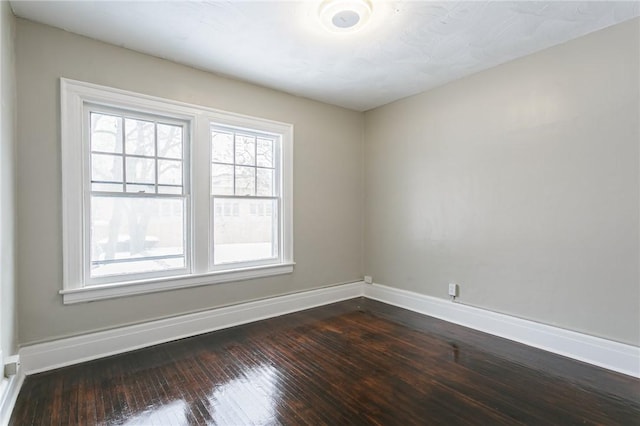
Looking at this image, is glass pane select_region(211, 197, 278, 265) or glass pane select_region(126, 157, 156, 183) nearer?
glass pane select_region(126, 157, 156, 183)

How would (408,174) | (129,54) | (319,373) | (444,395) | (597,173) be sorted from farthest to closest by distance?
(408,174) → (129,54) → (597,173) → (319,373) → (444,395)

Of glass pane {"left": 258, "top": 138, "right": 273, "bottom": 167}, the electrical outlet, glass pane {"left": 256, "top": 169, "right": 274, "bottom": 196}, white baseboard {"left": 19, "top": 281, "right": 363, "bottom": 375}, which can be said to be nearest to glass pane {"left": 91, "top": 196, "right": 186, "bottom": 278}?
white baseboard {"left": 19, "top": 281, "right": 363, "bottom": 375}

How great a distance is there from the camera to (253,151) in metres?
3.74

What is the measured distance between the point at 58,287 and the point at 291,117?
2.88m

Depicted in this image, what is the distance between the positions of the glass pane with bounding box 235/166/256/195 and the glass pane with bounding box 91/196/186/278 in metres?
0.68

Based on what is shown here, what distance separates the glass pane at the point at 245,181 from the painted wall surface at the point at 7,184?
1.85 metres

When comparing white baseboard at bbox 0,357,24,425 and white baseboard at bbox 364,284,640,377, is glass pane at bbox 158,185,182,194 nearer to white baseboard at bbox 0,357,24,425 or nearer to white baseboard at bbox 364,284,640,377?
white baseboard at bbox 0,357,24,425

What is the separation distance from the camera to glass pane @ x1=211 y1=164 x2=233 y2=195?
11.2 feet

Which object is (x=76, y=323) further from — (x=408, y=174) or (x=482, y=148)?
(x=482, y=148)

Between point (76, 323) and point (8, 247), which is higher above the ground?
point (8, 247)

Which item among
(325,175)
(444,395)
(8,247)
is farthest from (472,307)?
(8,247)

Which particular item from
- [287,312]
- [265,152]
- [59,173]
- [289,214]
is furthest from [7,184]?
[287,312]

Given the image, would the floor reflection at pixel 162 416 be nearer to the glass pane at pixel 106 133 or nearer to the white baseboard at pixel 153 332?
the white baseboard at pixel 153 332

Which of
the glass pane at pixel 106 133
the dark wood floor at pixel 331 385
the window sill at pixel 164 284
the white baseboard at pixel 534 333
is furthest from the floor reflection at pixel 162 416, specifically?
the white baseboard at pixel 534 333
